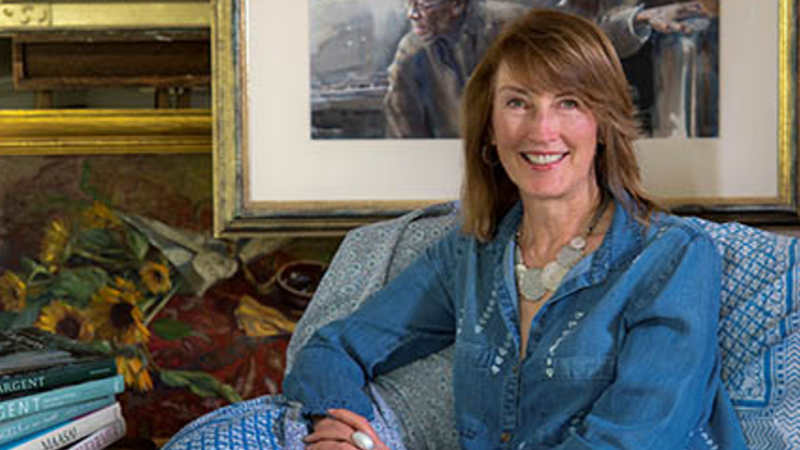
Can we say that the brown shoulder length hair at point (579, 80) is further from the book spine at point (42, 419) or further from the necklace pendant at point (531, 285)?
the book spine at point (42, 419)

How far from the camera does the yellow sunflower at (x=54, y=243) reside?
2.14 m

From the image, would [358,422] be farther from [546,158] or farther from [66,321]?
[66,321]

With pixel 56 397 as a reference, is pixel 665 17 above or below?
above

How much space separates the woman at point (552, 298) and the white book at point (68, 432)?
0.30 metres

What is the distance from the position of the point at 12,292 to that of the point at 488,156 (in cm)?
114

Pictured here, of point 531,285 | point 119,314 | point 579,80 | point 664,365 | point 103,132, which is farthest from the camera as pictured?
point 119,314

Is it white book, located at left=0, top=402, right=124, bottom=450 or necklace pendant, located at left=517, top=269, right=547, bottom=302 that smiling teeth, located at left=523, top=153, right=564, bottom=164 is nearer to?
necklace pendant, located at left=517, top=269, right=547, bottom=302

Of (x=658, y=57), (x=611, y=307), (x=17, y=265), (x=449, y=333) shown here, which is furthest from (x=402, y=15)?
(x=17, y=265)

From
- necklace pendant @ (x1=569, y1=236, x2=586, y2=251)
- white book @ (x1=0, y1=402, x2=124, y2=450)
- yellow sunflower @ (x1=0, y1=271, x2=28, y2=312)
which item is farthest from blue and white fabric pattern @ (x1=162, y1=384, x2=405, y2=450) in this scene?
yellow sunflower @ (x1=0, y1=271, x2=28, y2=312)

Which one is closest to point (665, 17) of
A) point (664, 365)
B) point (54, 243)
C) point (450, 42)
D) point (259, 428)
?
point (450, 42)

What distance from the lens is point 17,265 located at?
2.15 m

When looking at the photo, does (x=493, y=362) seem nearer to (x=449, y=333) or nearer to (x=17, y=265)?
(x=449, y=333)

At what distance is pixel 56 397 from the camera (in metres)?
1.53

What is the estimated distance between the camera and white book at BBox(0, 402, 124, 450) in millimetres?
1482
